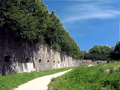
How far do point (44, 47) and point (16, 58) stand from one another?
758 cm

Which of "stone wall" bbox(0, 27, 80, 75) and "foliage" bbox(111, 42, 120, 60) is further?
"foliage" bbox(111, 42, 120, 60)

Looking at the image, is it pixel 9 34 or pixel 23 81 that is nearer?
pixel 23 81

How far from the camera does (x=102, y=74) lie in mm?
9648

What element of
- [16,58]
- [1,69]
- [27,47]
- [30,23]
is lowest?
[1,69]

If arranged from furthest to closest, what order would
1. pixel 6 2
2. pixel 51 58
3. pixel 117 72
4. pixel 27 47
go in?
pixel 51 58
pixel 27 47
pixel 6 2
pixel 117 72

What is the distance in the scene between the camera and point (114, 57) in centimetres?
4119

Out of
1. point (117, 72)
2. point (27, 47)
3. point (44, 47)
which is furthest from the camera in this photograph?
point (44, 47)

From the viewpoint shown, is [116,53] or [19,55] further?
[116,53]

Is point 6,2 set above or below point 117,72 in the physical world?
above

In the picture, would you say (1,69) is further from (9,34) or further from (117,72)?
(117,72)

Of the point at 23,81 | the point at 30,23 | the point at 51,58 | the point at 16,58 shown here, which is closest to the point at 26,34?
the point at 30,23

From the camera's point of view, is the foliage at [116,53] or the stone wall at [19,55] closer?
the stone wall at [19,55]

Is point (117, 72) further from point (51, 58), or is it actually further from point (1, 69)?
point (51, 58)

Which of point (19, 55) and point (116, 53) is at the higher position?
point (116, 53)
